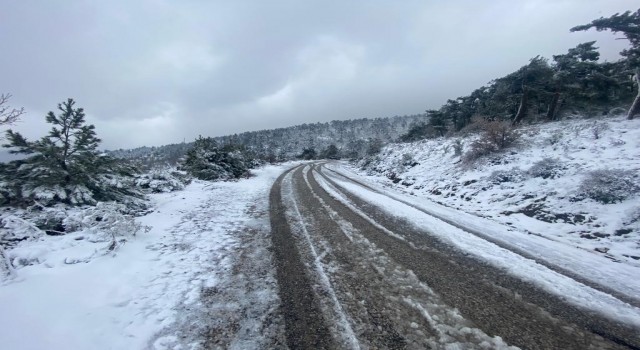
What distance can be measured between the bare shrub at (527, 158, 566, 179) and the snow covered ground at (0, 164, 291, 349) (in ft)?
34.1

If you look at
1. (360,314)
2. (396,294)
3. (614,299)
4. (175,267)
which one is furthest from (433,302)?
(175,267)

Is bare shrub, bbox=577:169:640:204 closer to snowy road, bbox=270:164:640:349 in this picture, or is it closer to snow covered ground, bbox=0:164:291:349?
snowy road, bbox=270:164:640:349

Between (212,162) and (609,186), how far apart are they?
22.5 meters

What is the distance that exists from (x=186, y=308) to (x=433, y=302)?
377 centimetres

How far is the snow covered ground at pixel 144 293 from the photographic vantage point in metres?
3.66

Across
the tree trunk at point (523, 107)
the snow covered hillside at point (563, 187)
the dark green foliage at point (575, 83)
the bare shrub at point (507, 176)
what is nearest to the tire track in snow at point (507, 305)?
the snow covered hillside at point (563, 187)

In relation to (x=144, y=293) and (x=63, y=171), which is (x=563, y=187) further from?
(x=63, y=171)

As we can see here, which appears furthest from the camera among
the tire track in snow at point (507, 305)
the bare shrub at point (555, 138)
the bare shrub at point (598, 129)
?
the bare shrub at point (555, 138)

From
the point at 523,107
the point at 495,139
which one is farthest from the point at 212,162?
the point at 523,107

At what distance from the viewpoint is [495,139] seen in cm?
1469

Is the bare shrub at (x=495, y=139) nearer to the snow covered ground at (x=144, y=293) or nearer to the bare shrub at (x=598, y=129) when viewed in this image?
the bare shrub at (x=598, y=129)

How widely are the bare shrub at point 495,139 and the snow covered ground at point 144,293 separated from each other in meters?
12.6

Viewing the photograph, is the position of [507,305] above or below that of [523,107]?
below

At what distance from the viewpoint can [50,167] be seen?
870cm
